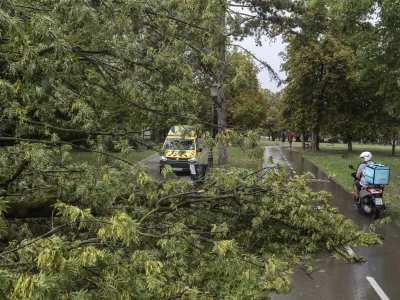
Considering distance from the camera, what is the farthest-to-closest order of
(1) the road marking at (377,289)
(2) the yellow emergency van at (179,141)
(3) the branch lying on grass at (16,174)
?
(1) the road marking at (377,289) → (2) the yellow emergency van at (179,141) → (3) the branch lying on grass at (16,174)

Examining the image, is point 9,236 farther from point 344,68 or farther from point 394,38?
point 344,68

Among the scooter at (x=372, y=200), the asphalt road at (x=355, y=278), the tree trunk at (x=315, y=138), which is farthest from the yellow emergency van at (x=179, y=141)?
the tree trunk at (x=315, y=138)

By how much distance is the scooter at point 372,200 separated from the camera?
1068cm

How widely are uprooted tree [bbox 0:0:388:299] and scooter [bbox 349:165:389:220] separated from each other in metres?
3.98

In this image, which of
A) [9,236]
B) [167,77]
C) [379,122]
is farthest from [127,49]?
[379,122]

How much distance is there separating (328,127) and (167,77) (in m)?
37.8

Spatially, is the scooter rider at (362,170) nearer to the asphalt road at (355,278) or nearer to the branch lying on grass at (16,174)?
the asphalt road at (355,278)

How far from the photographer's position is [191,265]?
4.57m

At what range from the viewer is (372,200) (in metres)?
11.1

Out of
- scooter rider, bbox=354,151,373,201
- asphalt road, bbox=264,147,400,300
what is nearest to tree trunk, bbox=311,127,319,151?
scooter rider, bbox=354,151,373,201

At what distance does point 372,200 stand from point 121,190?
830cm

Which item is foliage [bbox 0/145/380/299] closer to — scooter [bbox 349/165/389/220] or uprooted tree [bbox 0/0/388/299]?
uprooted tree [bbox 0/0/388/299]

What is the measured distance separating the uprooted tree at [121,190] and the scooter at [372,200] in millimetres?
3979

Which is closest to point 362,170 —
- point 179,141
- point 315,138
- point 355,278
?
point 355,278
